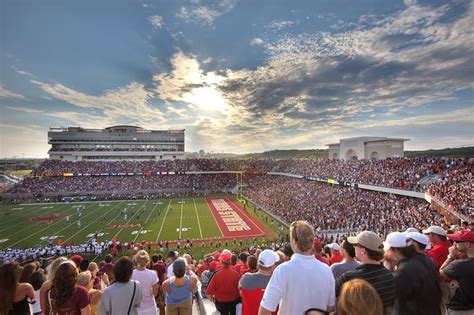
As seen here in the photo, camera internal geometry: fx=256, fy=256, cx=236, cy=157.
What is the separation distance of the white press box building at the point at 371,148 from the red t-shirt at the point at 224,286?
4313cm

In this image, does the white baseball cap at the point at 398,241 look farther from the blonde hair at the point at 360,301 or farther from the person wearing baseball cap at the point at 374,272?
the blonde hair at the point at 360,301

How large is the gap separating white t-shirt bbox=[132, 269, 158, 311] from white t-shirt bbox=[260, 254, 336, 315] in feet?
8.90

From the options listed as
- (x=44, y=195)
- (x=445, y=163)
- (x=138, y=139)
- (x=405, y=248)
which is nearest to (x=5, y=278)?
(x=405, y=248)

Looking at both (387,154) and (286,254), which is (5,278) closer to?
(286,254)

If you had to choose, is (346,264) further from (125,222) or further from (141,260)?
(125,222)

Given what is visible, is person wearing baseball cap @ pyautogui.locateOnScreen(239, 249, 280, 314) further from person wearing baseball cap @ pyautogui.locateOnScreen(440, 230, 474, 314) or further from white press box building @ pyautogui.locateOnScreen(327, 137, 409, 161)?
white press box building @ pyautogui.locateOnScreen(327, 137, 409, 161)

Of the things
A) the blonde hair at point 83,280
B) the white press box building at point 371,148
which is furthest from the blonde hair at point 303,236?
the white press box building at point 371,148

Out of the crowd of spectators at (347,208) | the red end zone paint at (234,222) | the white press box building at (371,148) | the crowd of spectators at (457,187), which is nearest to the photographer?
the crowd of spectators at (457,187)

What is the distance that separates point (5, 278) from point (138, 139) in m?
77.9

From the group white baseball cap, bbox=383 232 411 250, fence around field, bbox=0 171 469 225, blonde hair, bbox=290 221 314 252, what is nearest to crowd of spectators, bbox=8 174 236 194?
fence around field, bbox=0 171 469 225

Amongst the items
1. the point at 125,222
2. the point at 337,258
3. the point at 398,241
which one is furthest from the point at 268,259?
the point at 125,222

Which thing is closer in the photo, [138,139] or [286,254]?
[286,254]

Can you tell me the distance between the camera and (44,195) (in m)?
52.4

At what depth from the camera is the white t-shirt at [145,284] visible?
14.6 ft
